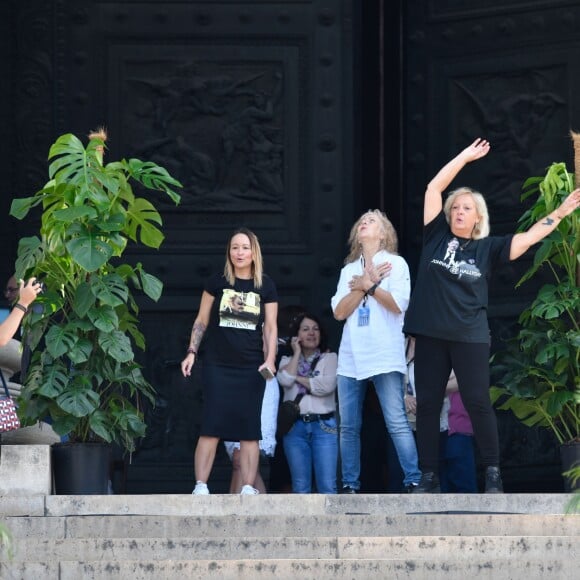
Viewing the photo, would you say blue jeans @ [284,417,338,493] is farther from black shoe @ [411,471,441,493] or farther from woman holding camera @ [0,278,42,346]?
woman holding camera @ [0,278,42,346]

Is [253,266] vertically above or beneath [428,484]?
above

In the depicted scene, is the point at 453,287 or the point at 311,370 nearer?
the point at 453,287

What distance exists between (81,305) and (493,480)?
87.4 inches

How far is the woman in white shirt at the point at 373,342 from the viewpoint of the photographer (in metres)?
10.2

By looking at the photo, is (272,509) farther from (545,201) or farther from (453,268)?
(545,201)

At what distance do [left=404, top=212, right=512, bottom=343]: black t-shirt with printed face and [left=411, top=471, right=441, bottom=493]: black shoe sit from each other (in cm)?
69

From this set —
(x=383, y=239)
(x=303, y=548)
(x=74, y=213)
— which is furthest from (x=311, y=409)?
(x=303, y=548)

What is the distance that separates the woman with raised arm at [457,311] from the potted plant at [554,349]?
356mm

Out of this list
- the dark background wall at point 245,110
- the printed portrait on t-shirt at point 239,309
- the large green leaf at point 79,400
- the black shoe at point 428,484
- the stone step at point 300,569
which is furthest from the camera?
the dark background wall at point 245,110

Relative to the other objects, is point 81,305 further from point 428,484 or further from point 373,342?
point 428,484

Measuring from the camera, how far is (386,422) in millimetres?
10234

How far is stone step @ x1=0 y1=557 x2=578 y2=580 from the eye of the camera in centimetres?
747

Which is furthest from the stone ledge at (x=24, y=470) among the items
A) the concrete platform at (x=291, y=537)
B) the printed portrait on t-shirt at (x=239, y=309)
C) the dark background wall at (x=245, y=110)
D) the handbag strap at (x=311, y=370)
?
the dark background wall at (x=245, y=110)

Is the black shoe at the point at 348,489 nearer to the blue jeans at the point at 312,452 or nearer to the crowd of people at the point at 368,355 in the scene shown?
the crowd of people at the point at 368,355
